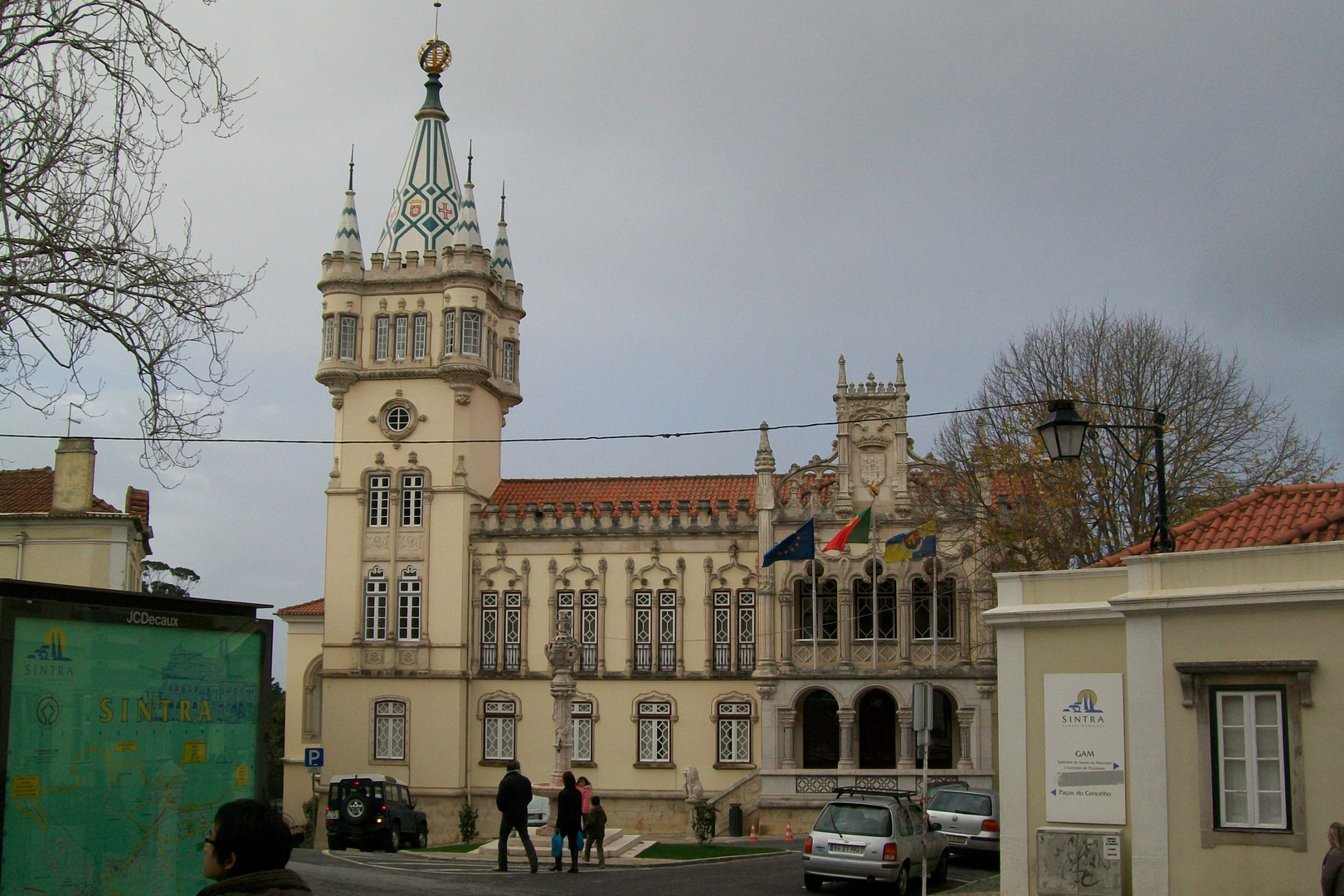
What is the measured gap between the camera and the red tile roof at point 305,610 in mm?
50938

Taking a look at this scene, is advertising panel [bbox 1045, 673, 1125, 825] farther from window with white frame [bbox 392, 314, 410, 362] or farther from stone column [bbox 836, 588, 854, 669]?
window with white frame [bbox 392, 314, 410, 362]

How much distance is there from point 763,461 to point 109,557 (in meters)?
19.2

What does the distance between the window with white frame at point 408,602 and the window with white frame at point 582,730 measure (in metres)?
5.84

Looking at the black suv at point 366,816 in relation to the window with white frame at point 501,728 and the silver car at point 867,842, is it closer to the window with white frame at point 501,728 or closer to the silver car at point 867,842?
the window with white frame at point 501,728

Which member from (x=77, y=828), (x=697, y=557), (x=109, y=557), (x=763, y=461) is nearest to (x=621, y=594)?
(x=697, y=557)

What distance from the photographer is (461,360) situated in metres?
46.0

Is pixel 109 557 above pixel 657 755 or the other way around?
above

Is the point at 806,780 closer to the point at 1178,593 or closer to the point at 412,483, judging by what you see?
the point at 412,483

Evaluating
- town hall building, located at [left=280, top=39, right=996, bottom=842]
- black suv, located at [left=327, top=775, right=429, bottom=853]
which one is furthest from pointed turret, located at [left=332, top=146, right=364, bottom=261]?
black suv, located at [left=327, top=775, right=429, bottom=853]

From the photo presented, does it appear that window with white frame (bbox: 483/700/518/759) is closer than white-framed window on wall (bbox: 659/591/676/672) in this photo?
No

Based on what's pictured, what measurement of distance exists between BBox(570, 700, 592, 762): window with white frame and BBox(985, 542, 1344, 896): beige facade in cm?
2687

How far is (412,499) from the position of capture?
4628 cm

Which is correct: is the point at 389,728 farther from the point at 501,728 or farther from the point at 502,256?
the point at 502,256

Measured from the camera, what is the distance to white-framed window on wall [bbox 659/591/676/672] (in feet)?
Answer: 147
